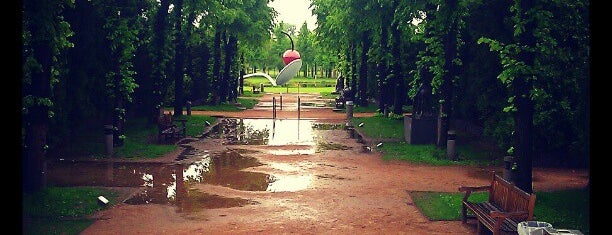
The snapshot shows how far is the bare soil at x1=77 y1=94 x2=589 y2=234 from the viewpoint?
11.3m

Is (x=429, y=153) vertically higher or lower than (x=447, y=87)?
lower

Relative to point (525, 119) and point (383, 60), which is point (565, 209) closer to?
point (525, 119)

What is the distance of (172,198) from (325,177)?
4774mm

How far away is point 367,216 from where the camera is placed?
484 inches

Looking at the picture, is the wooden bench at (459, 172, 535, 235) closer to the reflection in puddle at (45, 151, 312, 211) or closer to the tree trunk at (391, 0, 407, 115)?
the reflection in puddle at (45, 151, 312, 211)

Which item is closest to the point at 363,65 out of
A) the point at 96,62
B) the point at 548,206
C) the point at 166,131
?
the point at 166,131

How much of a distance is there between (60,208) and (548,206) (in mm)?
10916

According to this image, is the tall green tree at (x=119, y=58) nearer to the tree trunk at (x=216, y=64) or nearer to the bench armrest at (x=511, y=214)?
the bench armrest at (x=511, y=214)

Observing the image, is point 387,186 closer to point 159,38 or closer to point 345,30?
point 159,38

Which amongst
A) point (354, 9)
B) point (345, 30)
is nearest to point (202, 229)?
point (354, 9)

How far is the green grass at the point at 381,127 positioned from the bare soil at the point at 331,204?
20.2 ft

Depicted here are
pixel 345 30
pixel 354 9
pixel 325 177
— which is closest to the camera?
pixel 325 177

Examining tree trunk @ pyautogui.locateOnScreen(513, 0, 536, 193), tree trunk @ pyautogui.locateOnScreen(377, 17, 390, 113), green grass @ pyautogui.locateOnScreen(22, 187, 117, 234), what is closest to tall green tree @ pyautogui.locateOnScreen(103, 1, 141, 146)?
green grass @ pyautogui.locateOnScreen(22, 187, 117, 234)

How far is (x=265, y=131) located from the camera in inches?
1142
